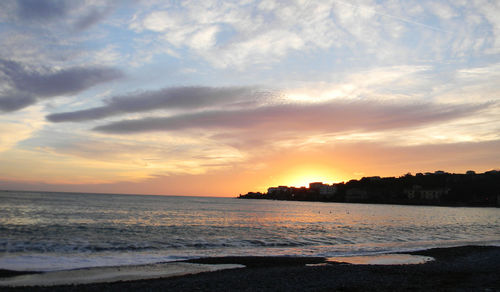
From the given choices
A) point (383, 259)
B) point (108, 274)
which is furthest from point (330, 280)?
point (108, 274)

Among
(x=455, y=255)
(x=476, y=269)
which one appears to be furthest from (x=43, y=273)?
(x=455, y=255)

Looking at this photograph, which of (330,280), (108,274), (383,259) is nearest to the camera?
(330,280)

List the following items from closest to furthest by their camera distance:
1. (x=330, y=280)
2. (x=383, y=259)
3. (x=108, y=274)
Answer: (x=330, y=280) < (x=108, y=274) < (x=383, y=259)

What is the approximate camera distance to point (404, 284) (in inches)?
576

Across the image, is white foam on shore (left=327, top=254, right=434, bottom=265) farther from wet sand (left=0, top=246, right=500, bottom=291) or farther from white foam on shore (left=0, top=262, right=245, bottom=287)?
white foam on shore (left=0, top=262, right=245, bottom=287)

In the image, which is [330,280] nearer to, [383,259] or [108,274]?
[383,259]

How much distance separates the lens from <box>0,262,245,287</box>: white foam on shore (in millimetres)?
15438

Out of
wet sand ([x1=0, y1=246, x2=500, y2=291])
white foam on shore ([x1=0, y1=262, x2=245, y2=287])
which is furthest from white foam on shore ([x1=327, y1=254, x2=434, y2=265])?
white foam on shore ([x1=0, y1=262, x2=245, y2=287])

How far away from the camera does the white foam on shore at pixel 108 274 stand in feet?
50.6

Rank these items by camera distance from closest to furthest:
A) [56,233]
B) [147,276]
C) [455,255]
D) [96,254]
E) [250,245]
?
[147,276] < [96,254] < [455,255] < [250,245] < [56,233]

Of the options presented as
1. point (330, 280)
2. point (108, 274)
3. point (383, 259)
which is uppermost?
point (330, 280)

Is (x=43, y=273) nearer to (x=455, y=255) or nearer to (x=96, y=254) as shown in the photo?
(x=96, y=254)

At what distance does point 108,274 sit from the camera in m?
17.3

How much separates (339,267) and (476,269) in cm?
732
